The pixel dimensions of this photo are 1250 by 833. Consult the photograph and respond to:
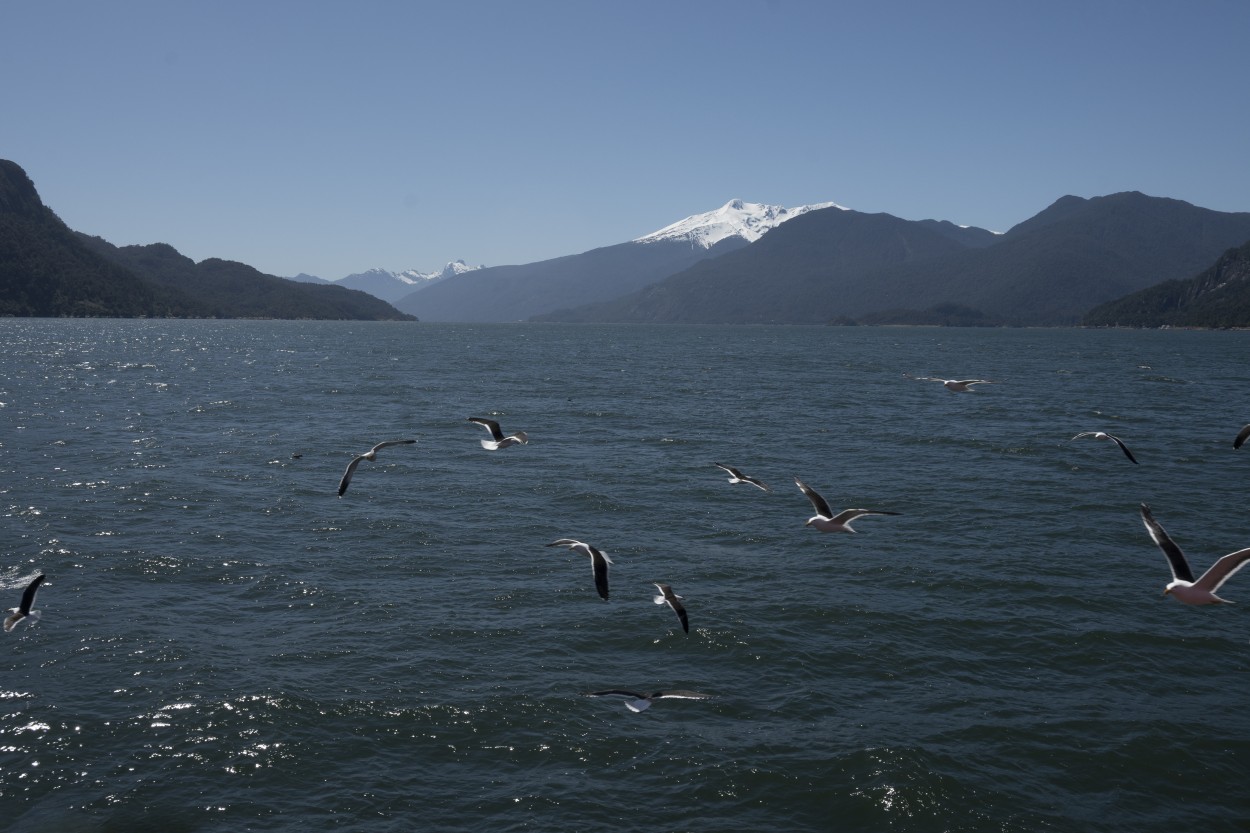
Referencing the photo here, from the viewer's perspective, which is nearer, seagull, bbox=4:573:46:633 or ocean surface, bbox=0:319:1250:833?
ocean surface, bbox=0:319:1250:833

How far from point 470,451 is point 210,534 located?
16.6m

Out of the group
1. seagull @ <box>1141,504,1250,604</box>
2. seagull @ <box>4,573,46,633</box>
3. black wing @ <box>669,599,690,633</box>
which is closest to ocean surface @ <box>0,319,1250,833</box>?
seagull @ <box>4,573,46,633</box>

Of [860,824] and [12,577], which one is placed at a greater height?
[12,577]

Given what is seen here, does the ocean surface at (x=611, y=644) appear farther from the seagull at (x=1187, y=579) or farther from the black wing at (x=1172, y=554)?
the black wing at (x=1172, y=554)

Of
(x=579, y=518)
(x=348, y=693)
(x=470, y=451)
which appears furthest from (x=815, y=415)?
(x=348, y=693)

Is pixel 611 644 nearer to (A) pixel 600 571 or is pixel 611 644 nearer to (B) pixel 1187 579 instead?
(A) pixel 600 571

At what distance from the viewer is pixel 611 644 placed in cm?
1894

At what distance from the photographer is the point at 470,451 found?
42.4 metres

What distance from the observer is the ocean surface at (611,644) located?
1371cm

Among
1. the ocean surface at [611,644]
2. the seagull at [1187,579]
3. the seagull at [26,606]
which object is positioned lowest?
the ocean surface at [611,644]

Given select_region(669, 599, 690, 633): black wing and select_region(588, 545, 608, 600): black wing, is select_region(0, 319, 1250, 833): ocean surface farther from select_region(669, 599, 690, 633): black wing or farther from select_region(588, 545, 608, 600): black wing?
select_region(588, 545, 608, 600): black wing

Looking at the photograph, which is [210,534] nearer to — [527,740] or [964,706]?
[527,740]

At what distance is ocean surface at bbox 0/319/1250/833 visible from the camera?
13.7 meters

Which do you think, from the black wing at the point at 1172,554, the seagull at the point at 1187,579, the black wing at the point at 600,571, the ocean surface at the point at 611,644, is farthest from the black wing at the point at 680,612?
the black wing at the point at 1172,554
